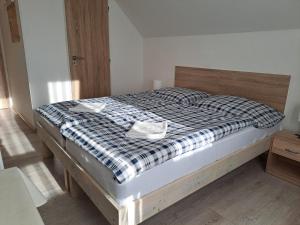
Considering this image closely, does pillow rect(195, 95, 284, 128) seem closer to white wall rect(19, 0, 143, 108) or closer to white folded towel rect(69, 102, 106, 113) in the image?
white folded towel rect(69, 102, 106, 113)

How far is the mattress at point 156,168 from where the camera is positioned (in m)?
1.28

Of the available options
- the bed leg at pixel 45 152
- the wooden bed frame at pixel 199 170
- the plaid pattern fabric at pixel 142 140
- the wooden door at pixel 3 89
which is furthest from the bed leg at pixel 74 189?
the wooden door at pixel 3 89

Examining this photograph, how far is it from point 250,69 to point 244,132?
3.03 ft

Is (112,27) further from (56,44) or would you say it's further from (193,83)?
(193,83)

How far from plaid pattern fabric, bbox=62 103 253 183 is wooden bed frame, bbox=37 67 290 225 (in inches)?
7.3

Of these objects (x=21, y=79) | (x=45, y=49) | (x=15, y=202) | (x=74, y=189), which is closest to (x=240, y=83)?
(x=74, y=189)

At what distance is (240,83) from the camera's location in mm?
2672

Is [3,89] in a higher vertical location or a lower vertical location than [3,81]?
lower

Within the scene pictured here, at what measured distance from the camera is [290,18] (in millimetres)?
2078

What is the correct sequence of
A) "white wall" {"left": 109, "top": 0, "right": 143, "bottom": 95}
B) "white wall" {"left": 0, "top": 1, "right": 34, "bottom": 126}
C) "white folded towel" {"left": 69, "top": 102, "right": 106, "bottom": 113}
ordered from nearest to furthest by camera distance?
1. "white folded towel" {"left": 69, "top": 102, "right": 106, "bottom": 113}
2. "white wall" {"left": 0, "top": 1, "right": 34, "bottom": 126}
3. "white wall" {"left": 109, "top": 0, "right": 143, "bottom": 95}

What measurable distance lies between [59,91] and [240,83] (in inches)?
100

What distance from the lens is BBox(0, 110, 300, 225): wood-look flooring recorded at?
1.65 meters

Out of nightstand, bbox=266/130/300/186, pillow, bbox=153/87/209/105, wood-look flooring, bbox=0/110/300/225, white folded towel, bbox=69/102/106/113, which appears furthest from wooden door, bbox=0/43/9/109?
nightstand, bbox=266/130/300/186

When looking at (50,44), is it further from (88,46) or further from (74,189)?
(74,189)
